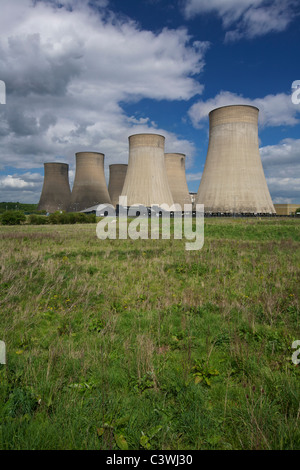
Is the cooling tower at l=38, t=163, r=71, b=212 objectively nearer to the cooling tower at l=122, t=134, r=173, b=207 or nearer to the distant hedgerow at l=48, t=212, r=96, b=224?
the cooling tower at l=122, t=134, r=173, b=207

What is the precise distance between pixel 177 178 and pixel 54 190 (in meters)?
16.0

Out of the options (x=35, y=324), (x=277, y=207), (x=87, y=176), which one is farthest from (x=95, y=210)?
(x=35, y=324)

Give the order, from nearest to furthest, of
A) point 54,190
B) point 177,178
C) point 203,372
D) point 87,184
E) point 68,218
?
point 203,372 → point 68,218 → point 87,184 → point 54,190 → point 177,178

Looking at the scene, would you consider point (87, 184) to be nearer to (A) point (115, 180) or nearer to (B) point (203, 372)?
(A) point (115, 180)

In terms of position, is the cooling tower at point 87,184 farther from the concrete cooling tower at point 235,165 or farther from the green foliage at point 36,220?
the concrete cooling tower at point 235,165

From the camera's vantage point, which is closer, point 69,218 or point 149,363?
point 149,363

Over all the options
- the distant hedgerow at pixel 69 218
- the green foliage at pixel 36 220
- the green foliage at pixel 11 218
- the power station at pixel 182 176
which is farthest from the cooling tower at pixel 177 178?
the green foliage at pixel 11 218

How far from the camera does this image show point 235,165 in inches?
924

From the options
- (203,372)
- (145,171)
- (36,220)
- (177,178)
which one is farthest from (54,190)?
(203,372)

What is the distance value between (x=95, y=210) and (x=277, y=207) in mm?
28288

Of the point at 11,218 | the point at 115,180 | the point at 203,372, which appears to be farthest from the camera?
the point at 115,180

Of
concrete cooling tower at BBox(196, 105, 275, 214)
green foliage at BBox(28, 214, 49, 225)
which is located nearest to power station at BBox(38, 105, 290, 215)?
concrete cooling tower at BBox(196, 105, 275, 214)

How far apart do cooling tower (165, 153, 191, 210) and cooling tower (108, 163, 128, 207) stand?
7292 mm

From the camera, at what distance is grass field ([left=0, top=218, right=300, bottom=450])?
174 centimetres
